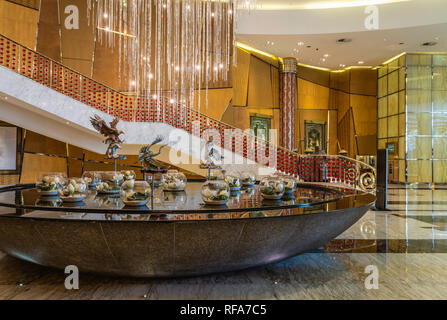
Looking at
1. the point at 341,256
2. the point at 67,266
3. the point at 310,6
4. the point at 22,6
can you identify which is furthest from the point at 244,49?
the point at 67,266

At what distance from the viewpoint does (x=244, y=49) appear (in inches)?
450

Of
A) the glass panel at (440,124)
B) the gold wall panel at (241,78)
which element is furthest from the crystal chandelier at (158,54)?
the glass panel at (440,124)

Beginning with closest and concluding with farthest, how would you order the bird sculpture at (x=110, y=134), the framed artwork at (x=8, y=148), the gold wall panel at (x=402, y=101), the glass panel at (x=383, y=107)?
the bird sculpture at (x=110, y=134) < the framed artwork at (x=8, y=148) < the gold wall panel at (x=402, y=101) < the glass panel at (x=383, y=107)

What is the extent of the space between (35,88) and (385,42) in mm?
10355

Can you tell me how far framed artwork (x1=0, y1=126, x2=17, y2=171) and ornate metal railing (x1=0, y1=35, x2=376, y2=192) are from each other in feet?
7.60

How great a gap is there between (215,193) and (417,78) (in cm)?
1225

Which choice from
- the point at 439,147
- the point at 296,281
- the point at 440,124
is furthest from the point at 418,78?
the point at 296,281

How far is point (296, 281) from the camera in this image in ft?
8.38

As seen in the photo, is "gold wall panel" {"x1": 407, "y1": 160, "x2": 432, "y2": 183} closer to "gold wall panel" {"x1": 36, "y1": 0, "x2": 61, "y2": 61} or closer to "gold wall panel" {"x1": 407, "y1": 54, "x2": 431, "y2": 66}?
"gold wall panel" {"x1": 407, "y1": 54, "x2": 431, "y2": 66}

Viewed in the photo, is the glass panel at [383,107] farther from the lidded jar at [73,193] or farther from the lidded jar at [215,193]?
the lidded jar at [73,193]

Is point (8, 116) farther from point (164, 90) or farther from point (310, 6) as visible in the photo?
point (310, 6)

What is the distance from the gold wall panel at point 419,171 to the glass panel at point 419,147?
0.22 meters

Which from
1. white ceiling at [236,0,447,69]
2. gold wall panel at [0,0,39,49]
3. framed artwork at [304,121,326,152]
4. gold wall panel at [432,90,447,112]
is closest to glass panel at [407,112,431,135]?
gold wall panel at [432,90,447,112]

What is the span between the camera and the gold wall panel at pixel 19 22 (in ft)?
28.5
